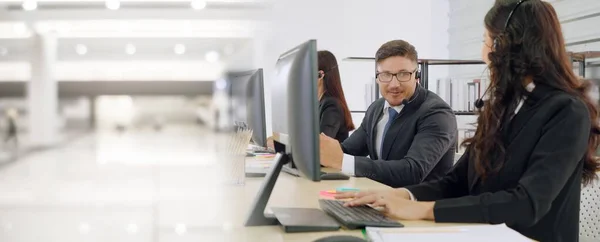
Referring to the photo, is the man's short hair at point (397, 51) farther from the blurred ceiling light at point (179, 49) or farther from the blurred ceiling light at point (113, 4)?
the blurred ceiling light at point (179, 49)

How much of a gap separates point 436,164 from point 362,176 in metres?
0.31

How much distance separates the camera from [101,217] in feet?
11.3

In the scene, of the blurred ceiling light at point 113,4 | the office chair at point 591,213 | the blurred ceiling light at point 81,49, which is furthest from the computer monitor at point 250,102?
the blurred ceiling light at point 81,49

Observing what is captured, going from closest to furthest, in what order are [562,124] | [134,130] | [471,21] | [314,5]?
1. [562,124]
2. [471,21]
3. [314,5]
4. [134,130]

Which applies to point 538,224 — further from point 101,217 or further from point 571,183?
point 101,217

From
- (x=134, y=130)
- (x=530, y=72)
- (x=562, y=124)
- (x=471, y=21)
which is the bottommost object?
(x=134, y=130)

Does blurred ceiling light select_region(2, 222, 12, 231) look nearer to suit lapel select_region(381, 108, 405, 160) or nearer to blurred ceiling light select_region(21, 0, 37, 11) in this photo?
suit lapel select_region(381, 108, 405, 160)

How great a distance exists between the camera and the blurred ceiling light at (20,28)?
12.5 m

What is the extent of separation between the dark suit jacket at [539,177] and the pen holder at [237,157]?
2.54 feet

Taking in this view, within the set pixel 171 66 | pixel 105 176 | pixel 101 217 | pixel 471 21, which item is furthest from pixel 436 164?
pixel 171 66

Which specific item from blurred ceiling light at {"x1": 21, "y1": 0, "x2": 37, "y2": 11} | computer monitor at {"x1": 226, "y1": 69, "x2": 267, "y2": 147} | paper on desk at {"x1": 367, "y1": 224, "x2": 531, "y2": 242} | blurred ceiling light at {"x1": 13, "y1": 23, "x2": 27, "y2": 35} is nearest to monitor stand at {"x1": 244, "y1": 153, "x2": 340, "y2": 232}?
paper on desk at {"x1": 367, "y1": 224, "x2": 531, "y2": 242}

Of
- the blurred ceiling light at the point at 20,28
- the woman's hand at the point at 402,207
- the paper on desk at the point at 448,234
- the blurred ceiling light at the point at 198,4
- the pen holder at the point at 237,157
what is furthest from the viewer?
the blurred ceiling light at the point at 20,28

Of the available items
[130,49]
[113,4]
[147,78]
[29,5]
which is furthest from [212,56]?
[29,5]

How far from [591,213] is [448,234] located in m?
1.12
